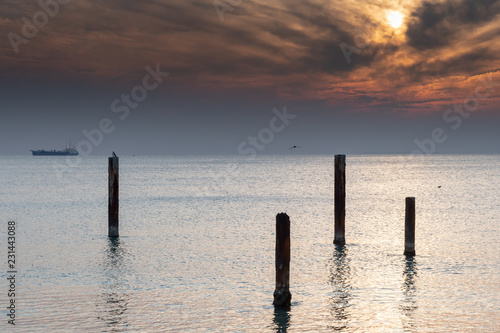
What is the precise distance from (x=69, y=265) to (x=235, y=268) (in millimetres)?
6852

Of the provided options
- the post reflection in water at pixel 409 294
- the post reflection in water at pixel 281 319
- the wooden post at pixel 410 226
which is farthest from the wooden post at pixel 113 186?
the post reflection in water at pixel 409 294

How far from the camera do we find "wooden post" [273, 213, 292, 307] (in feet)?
45.8

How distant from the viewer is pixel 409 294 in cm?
1688

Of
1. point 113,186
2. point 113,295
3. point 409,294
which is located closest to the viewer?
point 113,295

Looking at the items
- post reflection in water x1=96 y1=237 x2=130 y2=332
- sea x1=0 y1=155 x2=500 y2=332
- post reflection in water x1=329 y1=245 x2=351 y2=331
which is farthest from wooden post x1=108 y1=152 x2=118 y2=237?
post reflection in water x1=329 y1=245 x2=351 y2=331

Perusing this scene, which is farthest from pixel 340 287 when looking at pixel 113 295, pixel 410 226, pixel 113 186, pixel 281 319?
pixel 113 186

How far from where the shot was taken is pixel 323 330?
43.9 ft

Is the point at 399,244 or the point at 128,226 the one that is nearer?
the point at 399,244

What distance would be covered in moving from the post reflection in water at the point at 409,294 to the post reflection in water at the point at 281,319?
311 cm

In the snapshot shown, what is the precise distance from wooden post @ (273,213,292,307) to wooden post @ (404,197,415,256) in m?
8.72

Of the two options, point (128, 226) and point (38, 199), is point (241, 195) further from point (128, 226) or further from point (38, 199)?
point (128, 226)

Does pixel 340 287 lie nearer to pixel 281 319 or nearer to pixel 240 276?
pixel 240 276

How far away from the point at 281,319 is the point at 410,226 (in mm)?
9966

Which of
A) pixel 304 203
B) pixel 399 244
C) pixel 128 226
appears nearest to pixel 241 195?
pixel 304 203
